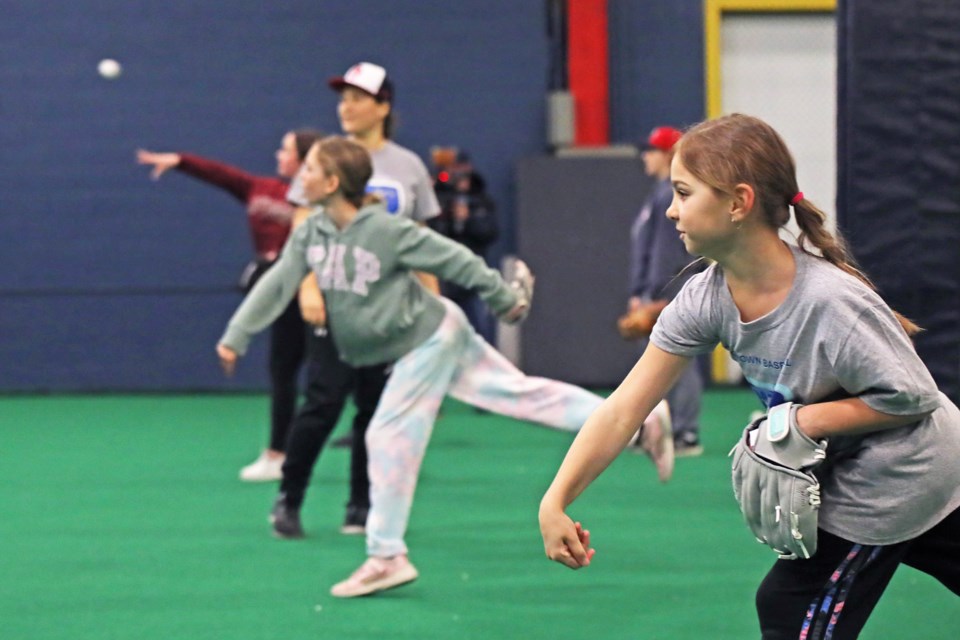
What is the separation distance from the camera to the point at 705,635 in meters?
4.22

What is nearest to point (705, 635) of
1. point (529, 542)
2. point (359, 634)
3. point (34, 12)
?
point (359, 634)

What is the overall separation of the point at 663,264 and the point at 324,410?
109 inches

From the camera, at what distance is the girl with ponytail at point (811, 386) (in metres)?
2.65

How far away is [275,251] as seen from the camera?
715cm

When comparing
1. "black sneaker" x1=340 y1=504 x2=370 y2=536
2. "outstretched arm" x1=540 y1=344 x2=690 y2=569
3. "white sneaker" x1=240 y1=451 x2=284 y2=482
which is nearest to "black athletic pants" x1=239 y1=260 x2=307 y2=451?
"white sneaker" x1=240 y1=451 x2=284 y2=482

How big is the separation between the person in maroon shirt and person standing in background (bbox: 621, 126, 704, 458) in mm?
1905

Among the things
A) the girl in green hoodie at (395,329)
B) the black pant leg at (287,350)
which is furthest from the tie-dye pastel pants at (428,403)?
the black pant leg at (287,350)

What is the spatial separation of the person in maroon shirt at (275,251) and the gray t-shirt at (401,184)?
0.73m

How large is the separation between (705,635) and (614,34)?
799 cm

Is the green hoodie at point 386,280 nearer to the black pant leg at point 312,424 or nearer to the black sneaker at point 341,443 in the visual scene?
the black pant leg at point 312,424

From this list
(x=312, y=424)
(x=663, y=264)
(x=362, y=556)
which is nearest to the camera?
(x=362, y=556)

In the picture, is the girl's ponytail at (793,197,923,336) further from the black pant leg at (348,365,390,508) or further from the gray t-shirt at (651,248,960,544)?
the black pant leg at (348,365,390,508)

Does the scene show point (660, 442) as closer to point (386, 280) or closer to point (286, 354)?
point (386, 280)

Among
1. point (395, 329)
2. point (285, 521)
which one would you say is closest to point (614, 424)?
point (395, 329)
